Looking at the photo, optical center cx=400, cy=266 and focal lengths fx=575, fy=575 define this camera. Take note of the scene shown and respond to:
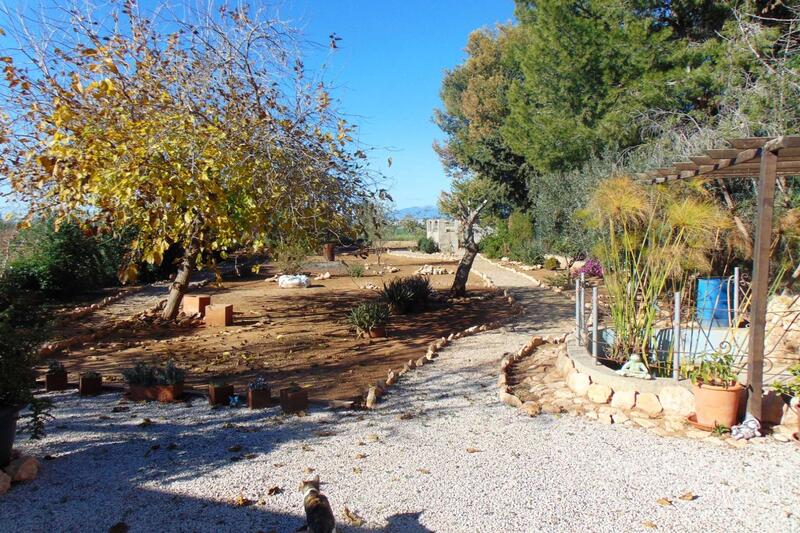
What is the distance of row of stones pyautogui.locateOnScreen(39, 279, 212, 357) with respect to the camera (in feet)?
23.4

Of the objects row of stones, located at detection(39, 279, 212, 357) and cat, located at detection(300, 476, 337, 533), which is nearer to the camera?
cat, located at detection(300, 476, 337, 533)

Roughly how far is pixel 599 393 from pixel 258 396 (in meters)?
2.71

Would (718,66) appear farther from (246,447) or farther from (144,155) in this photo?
(246,447)

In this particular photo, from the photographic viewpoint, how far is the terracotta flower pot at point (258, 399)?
4594 millimetres

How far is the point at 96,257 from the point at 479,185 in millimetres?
10478

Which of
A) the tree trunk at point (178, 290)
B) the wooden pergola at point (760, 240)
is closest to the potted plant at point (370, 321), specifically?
the tree trunk at point (178, 290)

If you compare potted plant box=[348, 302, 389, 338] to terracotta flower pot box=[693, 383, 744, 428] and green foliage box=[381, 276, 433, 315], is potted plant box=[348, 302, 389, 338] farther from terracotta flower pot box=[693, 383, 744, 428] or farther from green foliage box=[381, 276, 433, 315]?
terracotta flower pot box=[693, 383, 744, 428]

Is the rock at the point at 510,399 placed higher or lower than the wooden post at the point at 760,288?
lower

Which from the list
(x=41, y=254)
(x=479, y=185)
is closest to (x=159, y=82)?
(x=41, y=254)

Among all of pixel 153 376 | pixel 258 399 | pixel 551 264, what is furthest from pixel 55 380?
pixel 551 264

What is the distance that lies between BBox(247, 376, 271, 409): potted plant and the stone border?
6.32 feet

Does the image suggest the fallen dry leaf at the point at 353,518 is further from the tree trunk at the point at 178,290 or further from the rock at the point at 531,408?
the tree trunk at the point at 178,290

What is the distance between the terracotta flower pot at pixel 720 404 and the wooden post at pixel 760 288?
11cm

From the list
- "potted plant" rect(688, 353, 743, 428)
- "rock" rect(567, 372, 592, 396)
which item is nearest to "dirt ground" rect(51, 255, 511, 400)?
"rock" rect(567, 372, 592, 396)
